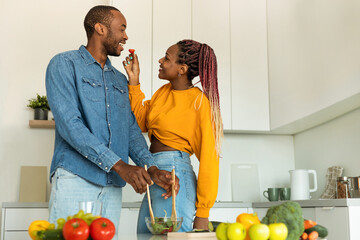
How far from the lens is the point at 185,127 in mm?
2064

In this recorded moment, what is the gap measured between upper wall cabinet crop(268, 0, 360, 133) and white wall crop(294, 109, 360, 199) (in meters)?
0.09

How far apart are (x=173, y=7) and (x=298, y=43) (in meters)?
0.99

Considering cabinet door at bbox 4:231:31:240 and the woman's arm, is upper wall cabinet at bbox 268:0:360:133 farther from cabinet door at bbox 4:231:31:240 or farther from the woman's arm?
cabinet door at bbox 4:231:31:240

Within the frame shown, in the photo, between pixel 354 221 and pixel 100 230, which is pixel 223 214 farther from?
pixel 100 230

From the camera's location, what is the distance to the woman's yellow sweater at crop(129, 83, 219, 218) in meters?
1.99

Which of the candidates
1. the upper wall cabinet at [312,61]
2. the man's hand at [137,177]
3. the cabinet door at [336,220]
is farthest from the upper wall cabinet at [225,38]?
the man's hand at [137,177]

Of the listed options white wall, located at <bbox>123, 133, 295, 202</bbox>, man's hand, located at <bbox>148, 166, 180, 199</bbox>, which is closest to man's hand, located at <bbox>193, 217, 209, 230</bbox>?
man's hand, located at <bbox>148, 166, 180, 199</bbox>

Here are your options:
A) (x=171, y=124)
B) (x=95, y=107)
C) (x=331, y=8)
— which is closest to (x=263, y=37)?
(x=331, y=8)

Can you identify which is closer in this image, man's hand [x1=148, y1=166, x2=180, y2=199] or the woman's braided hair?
man's hand [x1=148, y1=166, x2=180, y2=199]

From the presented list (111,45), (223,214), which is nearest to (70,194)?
(111,45)

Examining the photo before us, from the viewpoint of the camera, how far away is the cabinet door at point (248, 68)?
12.2 ft

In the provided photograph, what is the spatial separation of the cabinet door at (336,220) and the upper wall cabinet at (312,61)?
0.62 m

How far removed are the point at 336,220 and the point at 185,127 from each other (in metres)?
1.02

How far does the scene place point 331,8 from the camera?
282 cm
